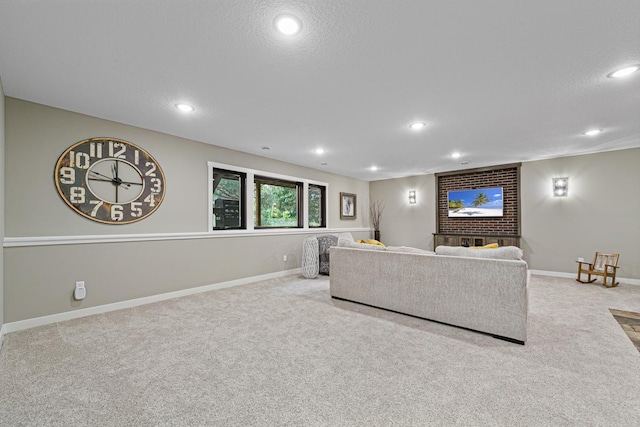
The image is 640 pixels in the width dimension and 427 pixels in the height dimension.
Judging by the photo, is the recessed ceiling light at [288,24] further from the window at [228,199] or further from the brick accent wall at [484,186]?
the brick accent wall at [484,186]

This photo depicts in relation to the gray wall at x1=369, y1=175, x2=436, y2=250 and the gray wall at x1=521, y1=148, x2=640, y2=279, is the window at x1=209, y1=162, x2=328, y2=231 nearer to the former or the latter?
the gray wall at x1=369, y1=175, x2=436, y2=250

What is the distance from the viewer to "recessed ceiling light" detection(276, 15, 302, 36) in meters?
1.69

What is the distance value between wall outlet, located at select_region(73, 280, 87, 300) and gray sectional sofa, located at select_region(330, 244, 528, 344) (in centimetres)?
291

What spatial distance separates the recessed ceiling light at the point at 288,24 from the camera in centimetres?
169

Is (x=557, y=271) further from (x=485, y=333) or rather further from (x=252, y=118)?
(x=252, y=118)

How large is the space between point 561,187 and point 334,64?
17.4 feet

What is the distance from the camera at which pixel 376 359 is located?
214 centimetres

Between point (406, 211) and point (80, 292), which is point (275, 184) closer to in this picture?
point (80, 292)

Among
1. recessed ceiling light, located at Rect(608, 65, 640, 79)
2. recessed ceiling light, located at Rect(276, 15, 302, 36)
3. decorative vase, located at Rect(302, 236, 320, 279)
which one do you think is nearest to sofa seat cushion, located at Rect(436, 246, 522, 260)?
recessed ceiling light, located at Rect(608, 65, 640, 79)

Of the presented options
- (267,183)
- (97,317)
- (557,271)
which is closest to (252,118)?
(267,183)

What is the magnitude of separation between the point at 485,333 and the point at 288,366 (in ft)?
6.10

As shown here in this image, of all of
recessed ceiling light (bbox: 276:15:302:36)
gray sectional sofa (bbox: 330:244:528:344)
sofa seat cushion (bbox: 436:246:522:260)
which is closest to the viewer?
recessed ceiling light (bbox: 276:15:302:36)

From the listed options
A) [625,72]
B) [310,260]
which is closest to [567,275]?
[625,72]

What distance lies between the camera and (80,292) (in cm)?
308
